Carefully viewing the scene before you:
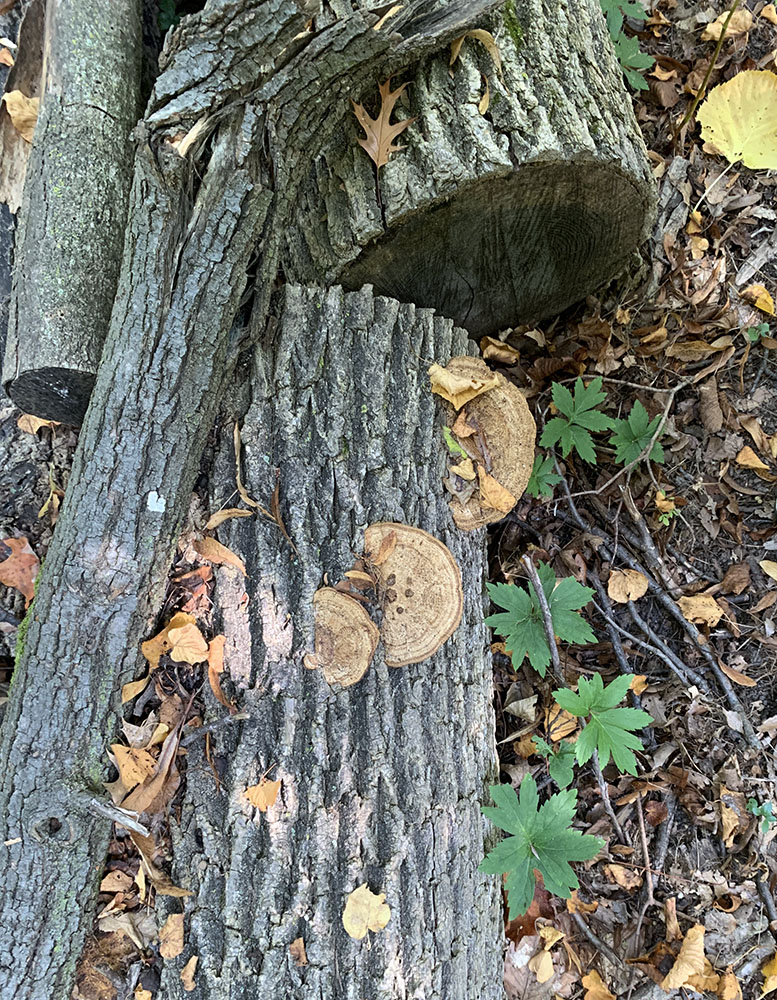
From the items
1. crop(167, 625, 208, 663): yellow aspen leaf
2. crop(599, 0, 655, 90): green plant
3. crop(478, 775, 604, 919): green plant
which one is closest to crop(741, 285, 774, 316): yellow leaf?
crop(599, 0, 655, 90): green plant

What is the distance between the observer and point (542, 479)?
9.07 feet

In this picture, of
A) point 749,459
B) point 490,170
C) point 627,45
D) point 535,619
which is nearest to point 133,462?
point 490,170

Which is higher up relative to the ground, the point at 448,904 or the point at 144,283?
the point at 144,283

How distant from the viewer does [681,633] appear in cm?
285

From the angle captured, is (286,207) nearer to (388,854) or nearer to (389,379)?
(389,379)

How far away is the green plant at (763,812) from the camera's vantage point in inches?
102

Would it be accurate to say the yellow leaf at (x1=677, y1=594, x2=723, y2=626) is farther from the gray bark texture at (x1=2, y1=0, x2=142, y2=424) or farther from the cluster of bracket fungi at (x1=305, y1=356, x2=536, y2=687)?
the gray bark texture at (x1=2, y1=0, x2=142, y2=424)

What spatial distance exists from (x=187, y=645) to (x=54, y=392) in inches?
35.8

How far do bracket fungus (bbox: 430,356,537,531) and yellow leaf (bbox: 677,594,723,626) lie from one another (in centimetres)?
114

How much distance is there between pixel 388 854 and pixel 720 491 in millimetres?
2115

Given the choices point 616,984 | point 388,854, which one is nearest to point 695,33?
point 388,854

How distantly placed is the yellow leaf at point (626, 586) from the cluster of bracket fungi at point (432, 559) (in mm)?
921

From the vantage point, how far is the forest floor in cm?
252

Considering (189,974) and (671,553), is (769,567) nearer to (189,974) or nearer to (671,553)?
(671,553)
